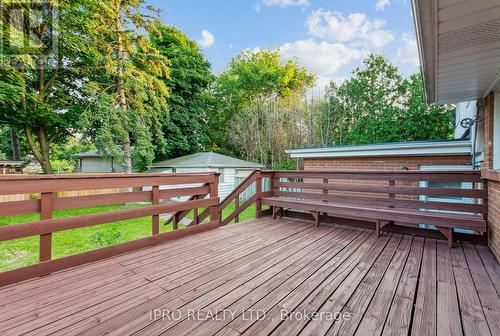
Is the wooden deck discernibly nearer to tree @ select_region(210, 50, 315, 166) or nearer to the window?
the window

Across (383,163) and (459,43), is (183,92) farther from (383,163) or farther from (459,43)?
(459,43)

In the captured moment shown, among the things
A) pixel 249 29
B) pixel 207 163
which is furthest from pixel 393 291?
pixel 249 29

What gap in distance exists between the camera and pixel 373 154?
5.66 m

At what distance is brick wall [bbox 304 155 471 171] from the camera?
16.5 ft

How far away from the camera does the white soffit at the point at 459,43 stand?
1.74m

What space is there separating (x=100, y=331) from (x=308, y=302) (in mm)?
1344

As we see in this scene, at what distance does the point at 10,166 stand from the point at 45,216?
17.5 meters

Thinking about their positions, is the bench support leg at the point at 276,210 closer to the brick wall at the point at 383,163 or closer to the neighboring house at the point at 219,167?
the brick wall at the point at 383,163

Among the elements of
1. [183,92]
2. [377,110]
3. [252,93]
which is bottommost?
[377,110]

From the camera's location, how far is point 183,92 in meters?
17.7

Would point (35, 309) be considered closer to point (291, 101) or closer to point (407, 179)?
point (407, 179)

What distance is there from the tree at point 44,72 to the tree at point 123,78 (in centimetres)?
92

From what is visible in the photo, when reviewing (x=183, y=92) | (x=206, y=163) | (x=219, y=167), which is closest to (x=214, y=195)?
(x=206, y=163)

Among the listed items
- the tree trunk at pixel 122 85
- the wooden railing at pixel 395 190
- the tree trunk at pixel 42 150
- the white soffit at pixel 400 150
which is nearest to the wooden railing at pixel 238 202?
the wooden railing at pixel 395 190
